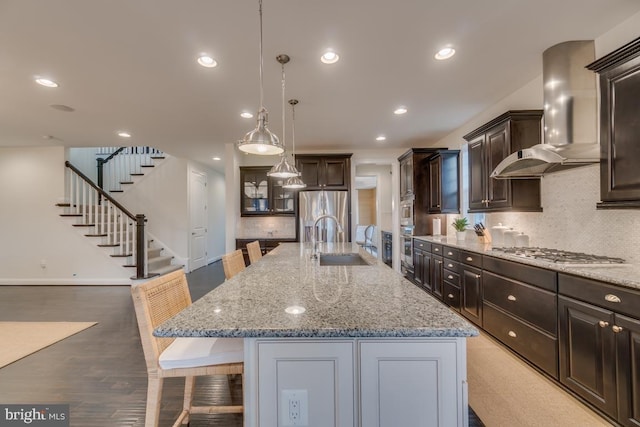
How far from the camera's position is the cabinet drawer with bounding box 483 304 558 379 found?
1988 millimetres

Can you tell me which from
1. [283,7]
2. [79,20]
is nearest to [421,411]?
[283,7]

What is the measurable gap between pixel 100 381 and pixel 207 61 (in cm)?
283

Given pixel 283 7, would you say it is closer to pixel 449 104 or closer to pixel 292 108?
pixel 292 108

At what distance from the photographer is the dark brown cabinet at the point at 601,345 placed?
4.75ft

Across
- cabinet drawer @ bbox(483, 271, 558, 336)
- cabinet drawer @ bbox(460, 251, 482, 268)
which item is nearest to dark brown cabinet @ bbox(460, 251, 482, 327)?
cabinet drawer @ bbox(460, 251, 482, 268)

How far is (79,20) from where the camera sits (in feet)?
6.51

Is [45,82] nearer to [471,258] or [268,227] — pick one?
[268,227]

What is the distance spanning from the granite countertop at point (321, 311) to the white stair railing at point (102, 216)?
496 cm

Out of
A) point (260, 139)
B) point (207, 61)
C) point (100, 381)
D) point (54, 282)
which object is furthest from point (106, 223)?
point (260, 139)

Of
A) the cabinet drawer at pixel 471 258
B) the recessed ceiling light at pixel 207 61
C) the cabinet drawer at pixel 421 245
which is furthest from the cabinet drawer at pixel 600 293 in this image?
the recessed ceiling light at pixel 207 61

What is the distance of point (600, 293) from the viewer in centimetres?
159

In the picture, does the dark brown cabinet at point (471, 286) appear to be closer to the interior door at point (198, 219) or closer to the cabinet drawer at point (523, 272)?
the cabinet drawer at point (523, 272)

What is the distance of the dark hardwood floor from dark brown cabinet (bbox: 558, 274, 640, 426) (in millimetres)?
720

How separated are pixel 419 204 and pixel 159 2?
4346 millimetres
